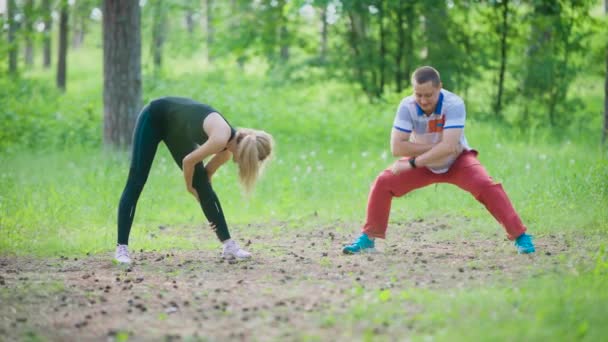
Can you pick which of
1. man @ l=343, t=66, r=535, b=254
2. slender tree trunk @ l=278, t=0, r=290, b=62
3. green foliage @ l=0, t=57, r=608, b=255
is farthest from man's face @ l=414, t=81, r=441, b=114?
slender tree trunk @ l=278, t=0, r=290, b=62

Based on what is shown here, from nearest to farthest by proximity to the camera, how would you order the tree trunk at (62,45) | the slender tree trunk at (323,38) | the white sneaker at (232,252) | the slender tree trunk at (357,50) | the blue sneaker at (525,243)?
the blue sneaker at (525,243)
the white sneaker at (232,252)
the slender tree trunk at (357,50)
the slender tree trunk at (323,38)
the tree trunk at (62,45)

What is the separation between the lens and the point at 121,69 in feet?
40.3

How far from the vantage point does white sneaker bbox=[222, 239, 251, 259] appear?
6941 mm

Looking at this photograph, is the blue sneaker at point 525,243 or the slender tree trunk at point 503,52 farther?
the slender tree trunk at point 503,52

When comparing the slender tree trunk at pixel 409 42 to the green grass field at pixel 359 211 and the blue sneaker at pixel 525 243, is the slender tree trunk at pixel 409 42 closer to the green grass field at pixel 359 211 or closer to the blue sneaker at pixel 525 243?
the green grass field at pixel 359 211

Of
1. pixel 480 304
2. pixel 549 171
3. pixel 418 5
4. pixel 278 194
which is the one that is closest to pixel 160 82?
pixel 418 5

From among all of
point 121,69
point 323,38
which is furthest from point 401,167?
point 323,38

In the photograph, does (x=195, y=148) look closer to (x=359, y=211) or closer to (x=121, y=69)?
(x=359, y=211)

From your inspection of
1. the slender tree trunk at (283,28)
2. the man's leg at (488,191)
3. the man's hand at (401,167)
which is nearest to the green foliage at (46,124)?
the slender tree trunk at (283,28)

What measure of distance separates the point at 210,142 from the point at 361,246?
1.78 meters

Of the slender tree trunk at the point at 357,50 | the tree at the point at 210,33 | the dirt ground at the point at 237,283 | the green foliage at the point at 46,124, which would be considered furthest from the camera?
the tree at the point at 210,33

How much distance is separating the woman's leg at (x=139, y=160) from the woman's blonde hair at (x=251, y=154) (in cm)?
82

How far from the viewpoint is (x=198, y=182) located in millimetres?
6773

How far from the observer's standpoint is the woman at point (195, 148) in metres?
6.31
